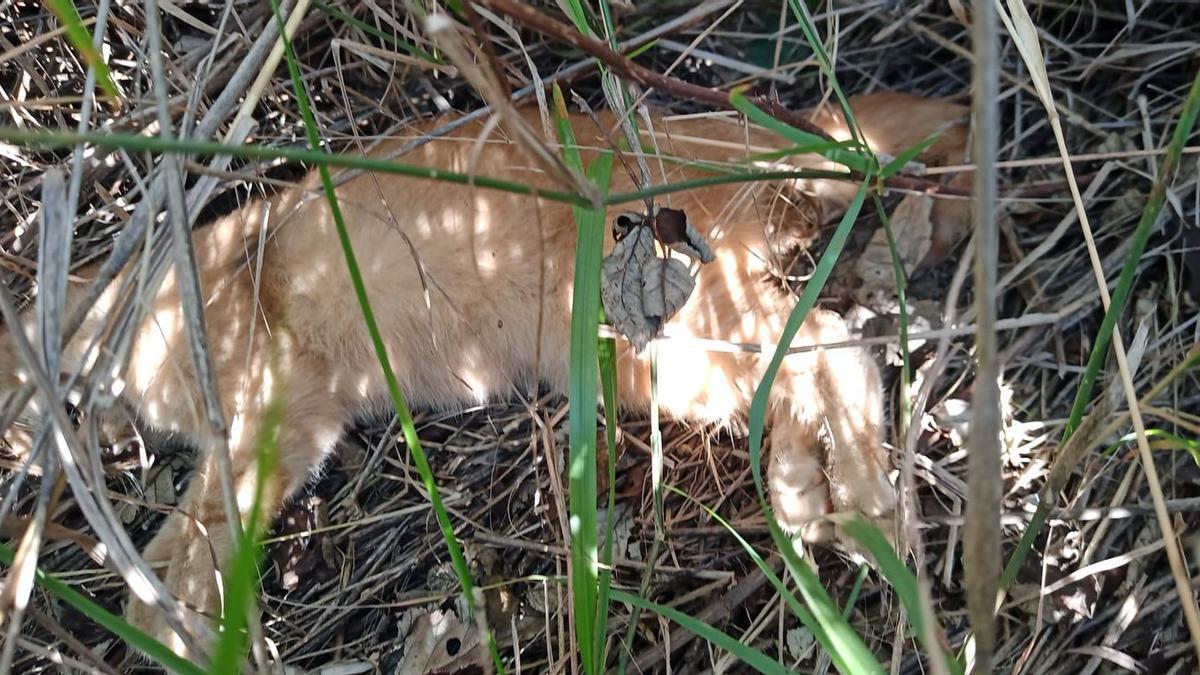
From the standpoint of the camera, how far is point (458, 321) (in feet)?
Result: 6.17

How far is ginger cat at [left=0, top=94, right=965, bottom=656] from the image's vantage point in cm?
177

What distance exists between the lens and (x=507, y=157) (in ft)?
6.12

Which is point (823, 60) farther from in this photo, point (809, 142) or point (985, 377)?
point (985, 377)

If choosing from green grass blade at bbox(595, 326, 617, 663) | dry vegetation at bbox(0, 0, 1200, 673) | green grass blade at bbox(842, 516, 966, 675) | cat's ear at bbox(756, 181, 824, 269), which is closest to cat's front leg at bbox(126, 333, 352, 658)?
dry vegetation at bbox(0, 0, 1200, 673)

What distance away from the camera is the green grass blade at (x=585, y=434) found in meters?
1.10

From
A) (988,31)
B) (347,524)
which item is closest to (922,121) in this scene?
(988,31)

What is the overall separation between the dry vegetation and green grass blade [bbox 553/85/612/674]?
1.27 feet

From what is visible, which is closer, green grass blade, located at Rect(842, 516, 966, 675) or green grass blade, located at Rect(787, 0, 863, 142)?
green grass blade, located at Rect(842, 516, 966, 675)

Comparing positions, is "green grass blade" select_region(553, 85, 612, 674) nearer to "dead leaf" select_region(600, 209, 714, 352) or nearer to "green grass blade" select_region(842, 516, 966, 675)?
"dead leaf" select_region(600, 209, 714, 352)

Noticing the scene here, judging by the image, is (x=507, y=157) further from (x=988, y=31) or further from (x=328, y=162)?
(x=988, y=31)

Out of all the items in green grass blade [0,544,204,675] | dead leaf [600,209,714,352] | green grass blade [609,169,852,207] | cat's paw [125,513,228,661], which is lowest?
cat's paw [125,513,228,661]

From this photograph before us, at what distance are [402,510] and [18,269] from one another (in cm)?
94

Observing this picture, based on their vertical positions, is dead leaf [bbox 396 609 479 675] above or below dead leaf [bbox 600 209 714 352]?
below

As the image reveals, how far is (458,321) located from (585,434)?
0.83 metres
